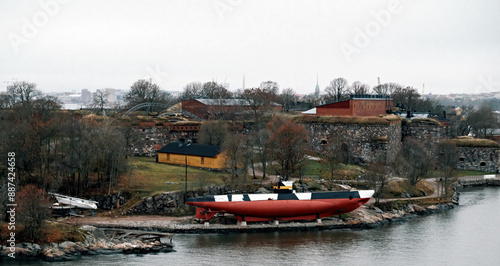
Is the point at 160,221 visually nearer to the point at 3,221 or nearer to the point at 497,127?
the point at 3,221

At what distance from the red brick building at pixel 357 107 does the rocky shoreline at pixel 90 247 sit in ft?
88.9

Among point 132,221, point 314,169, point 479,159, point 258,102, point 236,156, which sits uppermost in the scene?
point 258,102

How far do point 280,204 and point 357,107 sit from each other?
2199 cm

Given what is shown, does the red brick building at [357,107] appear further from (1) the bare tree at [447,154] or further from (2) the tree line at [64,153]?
(2) the tree line at [64,153]

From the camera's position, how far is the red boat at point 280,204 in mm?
34562

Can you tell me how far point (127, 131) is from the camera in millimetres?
47344

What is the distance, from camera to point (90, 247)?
29.4 meters

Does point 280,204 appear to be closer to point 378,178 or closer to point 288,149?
point 288,149

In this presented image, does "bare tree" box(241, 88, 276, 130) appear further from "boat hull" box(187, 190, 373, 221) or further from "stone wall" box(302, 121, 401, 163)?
"boat hull" box(187, 190, 373, 221)

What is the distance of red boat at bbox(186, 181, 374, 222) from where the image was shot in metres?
34.6

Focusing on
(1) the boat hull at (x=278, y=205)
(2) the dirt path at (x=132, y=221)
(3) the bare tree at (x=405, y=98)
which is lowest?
(2) the dirt path at (x=132, y=221)

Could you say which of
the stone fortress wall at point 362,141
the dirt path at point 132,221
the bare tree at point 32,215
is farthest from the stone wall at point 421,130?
the bare tree at point 32,215

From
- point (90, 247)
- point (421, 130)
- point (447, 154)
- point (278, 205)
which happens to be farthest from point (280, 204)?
point (421, 130)

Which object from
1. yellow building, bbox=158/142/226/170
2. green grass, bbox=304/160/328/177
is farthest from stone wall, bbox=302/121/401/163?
yellow building, bbox=158/142/226/170
